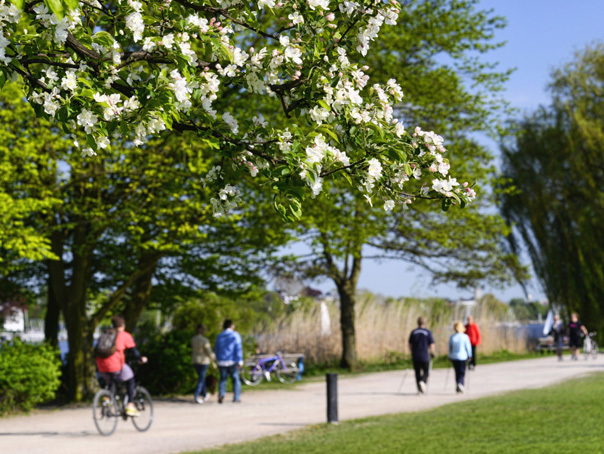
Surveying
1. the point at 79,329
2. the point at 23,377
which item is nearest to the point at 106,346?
the point at 23,377

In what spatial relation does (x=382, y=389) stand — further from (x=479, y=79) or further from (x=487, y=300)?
(x=487, y=300)

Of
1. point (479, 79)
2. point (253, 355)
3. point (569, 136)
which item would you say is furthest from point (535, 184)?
point (253, 355)

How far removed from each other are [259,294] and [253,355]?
91.9 inches

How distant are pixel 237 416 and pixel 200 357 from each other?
11.8 ft

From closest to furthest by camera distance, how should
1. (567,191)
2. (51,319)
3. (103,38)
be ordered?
(103,38) < (51,319) < (567,191)

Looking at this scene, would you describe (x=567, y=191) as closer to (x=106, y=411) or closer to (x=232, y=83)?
(x=106, y=411)

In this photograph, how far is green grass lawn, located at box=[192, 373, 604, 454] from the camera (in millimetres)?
10727

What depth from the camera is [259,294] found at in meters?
24.1

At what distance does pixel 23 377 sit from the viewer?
1733cm

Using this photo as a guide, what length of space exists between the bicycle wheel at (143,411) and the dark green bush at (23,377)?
4198mm

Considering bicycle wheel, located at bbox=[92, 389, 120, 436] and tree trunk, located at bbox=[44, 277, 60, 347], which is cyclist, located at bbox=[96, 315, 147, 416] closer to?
bicycle wheel, located at bbox=[92, 389, 120, 436]

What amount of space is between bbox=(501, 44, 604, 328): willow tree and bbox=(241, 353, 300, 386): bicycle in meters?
19.2

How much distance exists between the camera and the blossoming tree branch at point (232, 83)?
219 inches

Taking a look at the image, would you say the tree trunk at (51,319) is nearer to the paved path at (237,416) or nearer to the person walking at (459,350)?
the paved path at (237,416)
